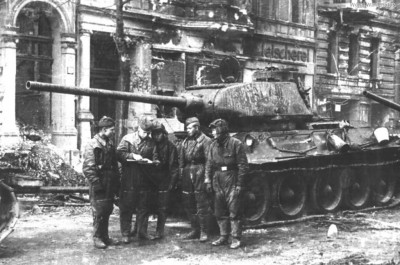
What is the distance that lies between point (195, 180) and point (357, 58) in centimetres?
2240

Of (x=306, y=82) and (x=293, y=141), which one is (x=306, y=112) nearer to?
(x=293, y=141)

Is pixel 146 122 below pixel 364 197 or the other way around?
the other way around

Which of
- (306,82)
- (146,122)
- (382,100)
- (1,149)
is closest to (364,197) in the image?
(382,100)

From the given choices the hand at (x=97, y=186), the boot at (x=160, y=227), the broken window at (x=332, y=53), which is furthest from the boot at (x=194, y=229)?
the broken window at (x=332, y=53)

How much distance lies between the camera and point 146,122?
10055mm

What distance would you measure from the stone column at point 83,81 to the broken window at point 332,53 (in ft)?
45.4

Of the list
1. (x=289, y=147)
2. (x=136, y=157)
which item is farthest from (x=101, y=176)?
(x=289, y=147)

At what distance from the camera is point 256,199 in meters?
11.5

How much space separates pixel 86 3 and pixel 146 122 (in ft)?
34.0

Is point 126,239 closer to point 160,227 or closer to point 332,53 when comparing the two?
point 160,227

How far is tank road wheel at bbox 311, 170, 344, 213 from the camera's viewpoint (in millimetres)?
12641

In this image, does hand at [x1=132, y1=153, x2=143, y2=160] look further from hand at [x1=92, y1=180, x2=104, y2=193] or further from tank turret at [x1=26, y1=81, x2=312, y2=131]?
tank turret at [x1=26, y1=81, x2=312, y2=131]

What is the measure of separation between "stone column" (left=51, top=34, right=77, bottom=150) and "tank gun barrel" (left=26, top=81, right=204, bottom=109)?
7.77 metres

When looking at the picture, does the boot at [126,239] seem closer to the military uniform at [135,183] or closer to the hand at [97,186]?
the military uniform at [135,183]
